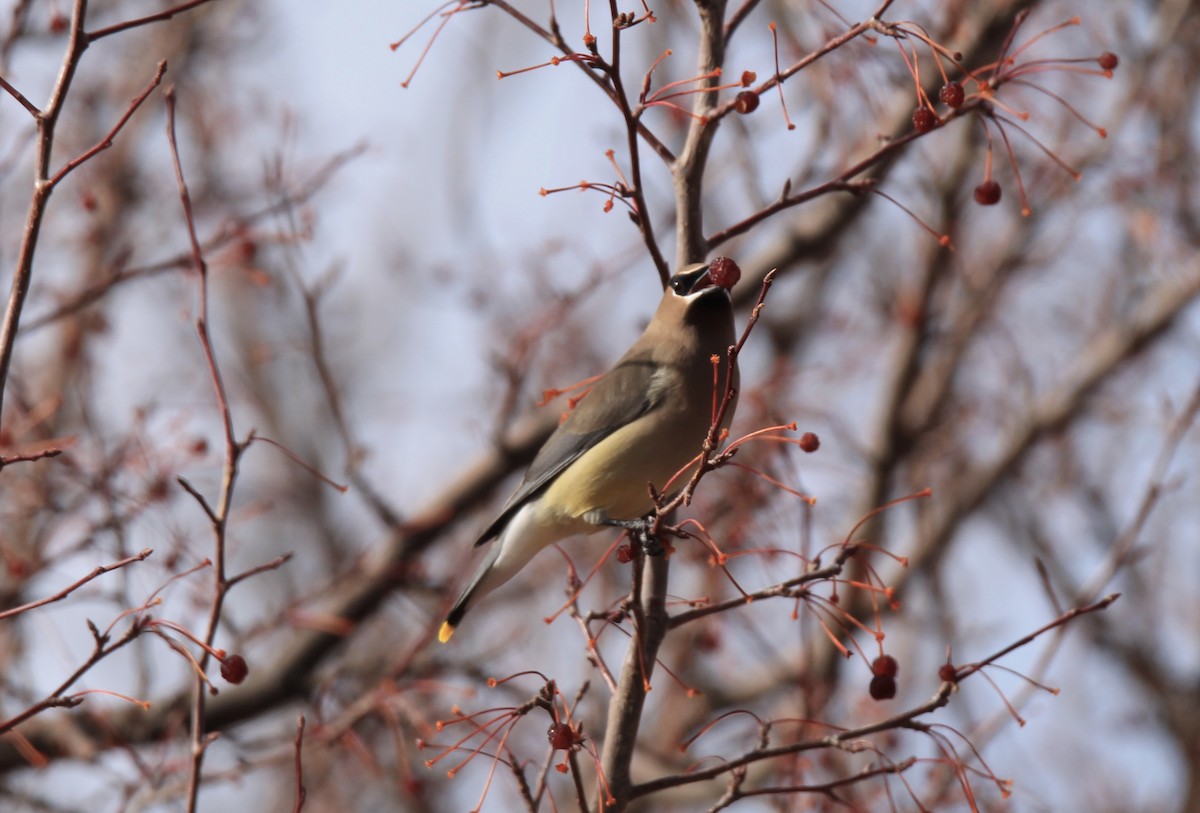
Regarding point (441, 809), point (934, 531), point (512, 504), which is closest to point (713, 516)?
point (512, 504)

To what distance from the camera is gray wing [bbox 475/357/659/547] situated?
4492mm

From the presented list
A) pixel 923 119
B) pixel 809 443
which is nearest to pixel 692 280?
pixel 809 443

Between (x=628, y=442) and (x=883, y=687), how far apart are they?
1.26 meters

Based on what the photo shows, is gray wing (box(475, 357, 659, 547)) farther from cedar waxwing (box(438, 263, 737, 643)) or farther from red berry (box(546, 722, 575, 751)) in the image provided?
red berry (box(546, 722, 575, 751))

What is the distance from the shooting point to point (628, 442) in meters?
4.34

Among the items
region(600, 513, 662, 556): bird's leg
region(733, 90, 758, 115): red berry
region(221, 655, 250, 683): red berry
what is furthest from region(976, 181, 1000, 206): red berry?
region(221, 655, 250, 683): red berry

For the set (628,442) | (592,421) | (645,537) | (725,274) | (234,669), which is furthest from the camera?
(592,421)

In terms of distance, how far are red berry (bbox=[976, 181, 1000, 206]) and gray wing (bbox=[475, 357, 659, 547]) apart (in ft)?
3.91

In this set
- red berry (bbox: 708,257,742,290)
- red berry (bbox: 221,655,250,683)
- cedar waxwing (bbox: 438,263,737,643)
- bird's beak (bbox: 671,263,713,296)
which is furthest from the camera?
cedar waxwing (bbox: 438,263,737,643)

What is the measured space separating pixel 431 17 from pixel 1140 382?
274 inches

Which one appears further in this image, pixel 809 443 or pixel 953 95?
pixel 809 443

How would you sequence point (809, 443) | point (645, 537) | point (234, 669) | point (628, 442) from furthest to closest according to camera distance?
point (628, 442) → point (809, 443) → point (645, 537) → point (234, 669)

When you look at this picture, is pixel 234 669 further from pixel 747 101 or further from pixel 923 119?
pixel 923 119

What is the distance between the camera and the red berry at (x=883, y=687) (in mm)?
3402
